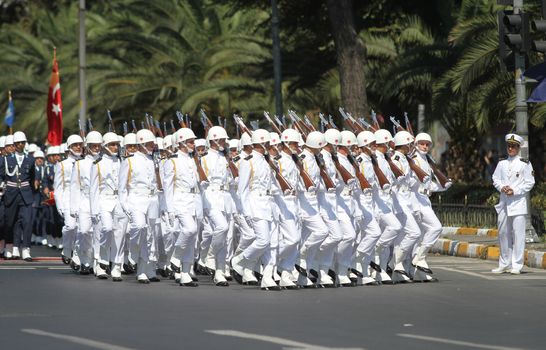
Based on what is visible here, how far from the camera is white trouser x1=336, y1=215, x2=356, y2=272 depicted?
17812 mm

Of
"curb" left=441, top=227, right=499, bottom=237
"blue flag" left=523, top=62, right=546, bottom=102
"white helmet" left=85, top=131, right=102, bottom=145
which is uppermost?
"blue flag" left=523, top=62, right=546, bottom=102

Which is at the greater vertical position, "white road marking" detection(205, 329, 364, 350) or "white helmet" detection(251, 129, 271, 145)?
"white helmet" detection(251, 129, 271, 145)

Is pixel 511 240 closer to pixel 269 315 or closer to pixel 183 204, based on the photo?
pixel 183 204

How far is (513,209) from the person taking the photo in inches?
792

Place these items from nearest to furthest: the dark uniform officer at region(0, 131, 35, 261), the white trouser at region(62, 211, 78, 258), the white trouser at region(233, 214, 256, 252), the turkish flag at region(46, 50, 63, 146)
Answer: the white trouser at region(233, 214, 256, 252), the white trouser at region(62, 211, 78, 258), the dark uniform officer at region(0, 131, 35, 261), the turkish flag at region(46, 50, 63, 146)

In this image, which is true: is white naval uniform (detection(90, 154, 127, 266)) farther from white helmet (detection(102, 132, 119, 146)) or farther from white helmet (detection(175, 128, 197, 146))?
white helmet (detection(175, 128, 197, 146))

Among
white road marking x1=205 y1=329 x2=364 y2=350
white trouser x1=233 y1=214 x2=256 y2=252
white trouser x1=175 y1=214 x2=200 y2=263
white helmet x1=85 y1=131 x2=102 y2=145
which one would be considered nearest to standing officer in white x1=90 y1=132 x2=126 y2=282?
white helmet x1=85 y1=131 x2=102 y2=145

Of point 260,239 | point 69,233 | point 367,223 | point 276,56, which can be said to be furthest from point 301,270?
point 276,56

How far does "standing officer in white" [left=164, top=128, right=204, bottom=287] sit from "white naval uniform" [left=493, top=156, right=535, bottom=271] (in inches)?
168

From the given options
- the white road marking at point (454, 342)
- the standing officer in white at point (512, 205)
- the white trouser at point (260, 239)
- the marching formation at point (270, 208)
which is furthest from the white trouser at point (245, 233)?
the white road marking at point (454, 342)

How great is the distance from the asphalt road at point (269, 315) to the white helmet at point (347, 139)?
1904mm

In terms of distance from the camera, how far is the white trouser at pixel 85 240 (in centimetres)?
2020

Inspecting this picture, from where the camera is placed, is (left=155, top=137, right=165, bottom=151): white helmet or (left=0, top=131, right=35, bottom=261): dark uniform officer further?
(left=0, top=131, right=35, bottom=261): dark uniform officer

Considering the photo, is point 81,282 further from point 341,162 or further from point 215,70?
point 215,70
